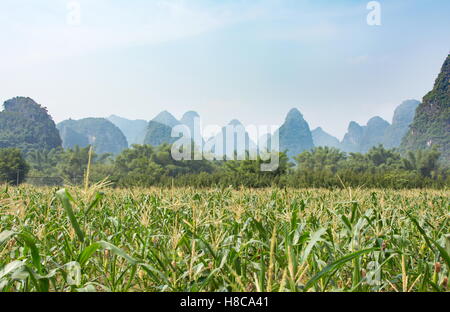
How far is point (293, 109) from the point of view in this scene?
18275cm

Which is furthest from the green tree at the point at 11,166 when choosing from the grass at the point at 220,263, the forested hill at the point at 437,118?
the forested hill at the point at 437,118

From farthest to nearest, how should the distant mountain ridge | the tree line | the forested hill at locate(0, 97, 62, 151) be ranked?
the distant mountain ridge < the forested hill at locate(0, 97, 62, 151) < the tree line

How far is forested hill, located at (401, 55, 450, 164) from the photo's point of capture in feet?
255

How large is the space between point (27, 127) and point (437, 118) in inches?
3929

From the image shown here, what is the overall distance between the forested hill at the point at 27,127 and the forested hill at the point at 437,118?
9024 cm

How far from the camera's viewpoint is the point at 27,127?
84.2 meters

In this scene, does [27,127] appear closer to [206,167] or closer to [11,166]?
[206,167]

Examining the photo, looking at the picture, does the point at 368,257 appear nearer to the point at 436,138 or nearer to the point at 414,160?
the point at 414,160

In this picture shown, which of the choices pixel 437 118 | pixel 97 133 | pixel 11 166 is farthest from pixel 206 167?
pixel 97 133

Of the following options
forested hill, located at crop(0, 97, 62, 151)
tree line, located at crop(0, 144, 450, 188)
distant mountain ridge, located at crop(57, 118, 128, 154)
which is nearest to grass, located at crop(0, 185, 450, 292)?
tree line, located at crop(0, 144, 450, 188)

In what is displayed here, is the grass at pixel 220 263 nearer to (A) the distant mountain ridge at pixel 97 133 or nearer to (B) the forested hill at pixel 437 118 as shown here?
(B) the forested hill at pixel 437 118

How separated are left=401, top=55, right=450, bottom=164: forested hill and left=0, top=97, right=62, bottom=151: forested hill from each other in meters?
90.2

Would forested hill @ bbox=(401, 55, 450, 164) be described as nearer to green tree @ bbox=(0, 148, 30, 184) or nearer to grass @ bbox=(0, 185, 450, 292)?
green tree @ bbox=(0, 148, 30, 184)
